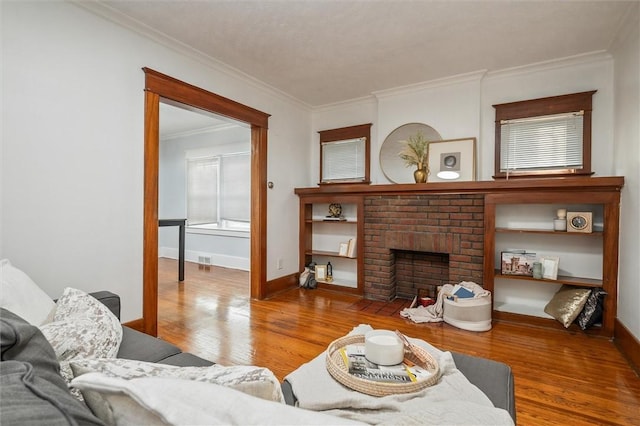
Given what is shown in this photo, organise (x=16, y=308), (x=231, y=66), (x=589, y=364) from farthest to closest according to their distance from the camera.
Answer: (x=231, y=66) → (x=589, y=364) → (x=16, y=308)

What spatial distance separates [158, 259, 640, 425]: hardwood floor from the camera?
179 centimetres

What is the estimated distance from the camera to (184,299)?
12.1 ft

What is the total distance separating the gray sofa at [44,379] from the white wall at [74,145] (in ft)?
3.90

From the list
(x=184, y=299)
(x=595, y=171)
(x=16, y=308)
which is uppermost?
(x=595, y=171)

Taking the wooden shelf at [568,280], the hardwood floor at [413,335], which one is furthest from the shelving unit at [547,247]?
the hardwood floor at [413,335]

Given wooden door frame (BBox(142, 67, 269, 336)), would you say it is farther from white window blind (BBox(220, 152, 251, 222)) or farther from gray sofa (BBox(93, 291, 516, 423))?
white window blind (BBox(220, 152, 251, 222))

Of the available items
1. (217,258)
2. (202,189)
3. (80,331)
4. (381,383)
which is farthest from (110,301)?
(202,189)

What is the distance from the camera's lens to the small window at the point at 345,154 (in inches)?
165

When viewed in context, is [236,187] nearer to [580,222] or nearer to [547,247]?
[547,247]

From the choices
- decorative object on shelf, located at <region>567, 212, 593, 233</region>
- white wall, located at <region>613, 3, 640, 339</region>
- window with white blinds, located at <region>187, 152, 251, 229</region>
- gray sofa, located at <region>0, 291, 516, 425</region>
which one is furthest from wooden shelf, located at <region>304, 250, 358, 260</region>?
gray sofa, located at <region>0, 291, 516, 425</region>

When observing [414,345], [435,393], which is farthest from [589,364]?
[435,393]

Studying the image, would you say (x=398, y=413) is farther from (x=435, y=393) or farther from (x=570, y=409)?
(x=570, y=409)

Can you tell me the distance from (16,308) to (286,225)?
3016 mm

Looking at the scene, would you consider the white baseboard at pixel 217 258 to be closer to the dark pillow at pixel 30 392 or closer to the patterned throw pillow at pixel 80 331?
the patterned throw pillow at pixel 80 331
